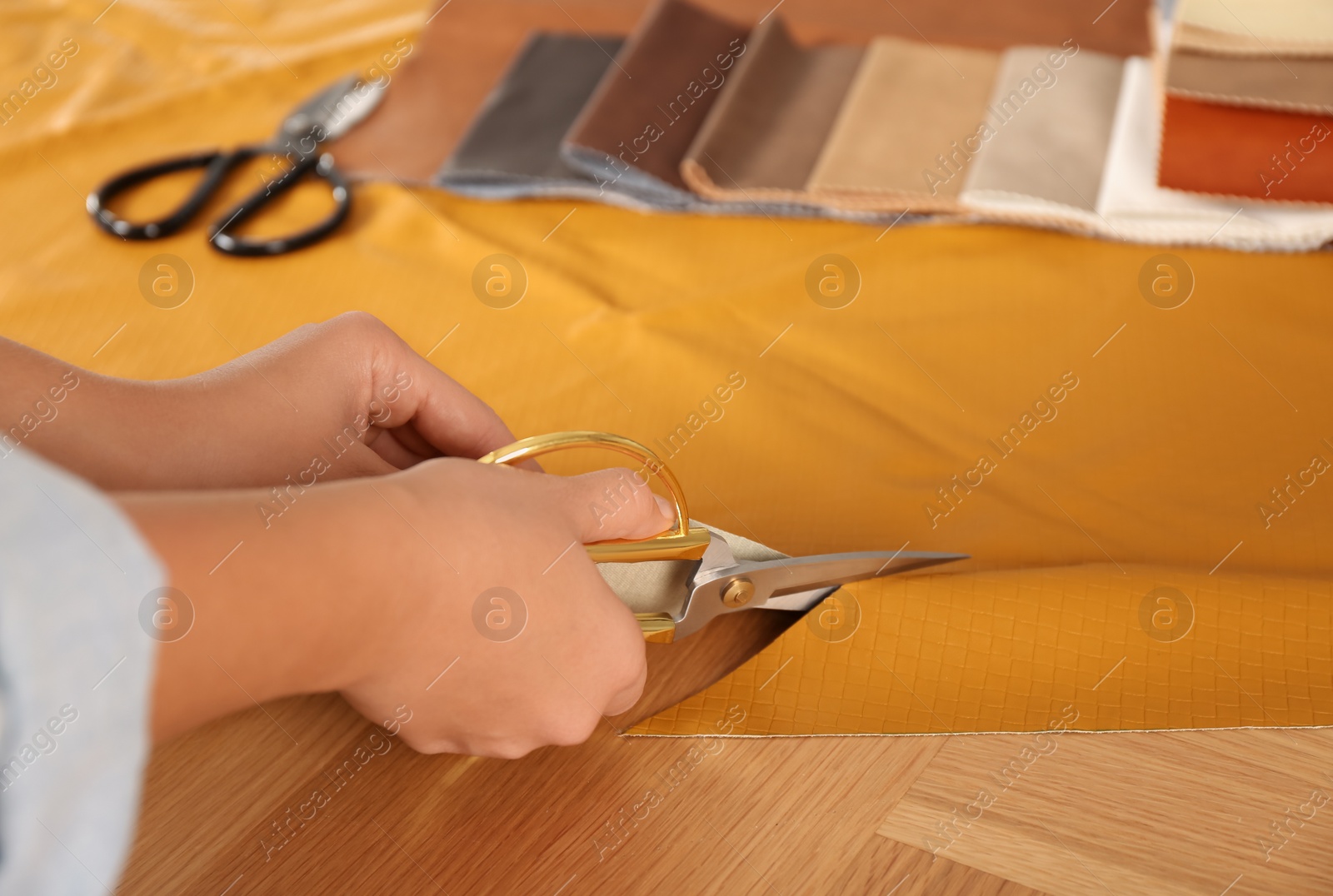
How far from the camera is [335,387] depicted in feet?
1.76

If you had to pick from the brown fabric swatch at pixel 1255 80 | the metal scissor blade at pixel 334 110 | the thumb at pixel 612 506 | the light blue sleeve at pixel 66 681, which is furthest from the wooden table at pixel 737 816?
the metal scissor blade at pixel 334 110

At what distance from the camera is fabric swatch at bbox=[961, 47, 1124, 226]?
86 cm

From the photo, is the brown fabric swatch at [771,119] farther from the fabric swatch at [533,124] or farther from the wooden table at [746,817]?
the wooden table at [746,817]

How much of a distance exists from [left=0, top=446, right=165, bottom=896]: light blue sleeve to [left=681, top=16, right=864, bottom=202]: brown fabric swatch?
69 cm

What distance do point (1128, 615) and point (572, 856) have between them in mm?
312

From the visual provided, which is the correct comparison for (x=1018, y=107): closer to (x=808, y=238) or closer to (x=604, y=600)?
(x=808, y=238)

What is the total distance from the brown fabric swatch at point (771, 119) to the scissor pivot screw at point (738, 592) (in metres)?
0.47

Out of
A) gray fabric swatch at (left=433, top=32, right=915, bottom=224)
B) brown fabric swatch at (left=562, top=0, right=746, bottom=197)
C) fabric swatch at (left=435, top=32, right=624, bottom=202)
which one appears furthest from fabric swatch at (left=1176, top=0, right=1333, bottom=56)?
fabric swatch at (left=435, top=32, right=624, bottom=202)

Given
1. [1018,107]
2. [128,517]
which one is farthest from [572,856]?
[1018,107]

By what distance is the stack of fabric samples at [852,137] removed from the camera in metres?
0.85

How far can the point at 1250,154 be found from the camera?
83cm

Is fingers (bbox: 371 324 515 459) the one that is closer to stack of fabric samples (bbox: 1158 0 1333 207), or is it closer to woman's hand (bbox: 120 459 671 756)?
woman's hand (bbox: 120 459 671 756)

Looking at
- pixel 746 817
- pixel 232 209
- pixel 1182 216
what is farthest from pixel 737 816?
pixel 232 209

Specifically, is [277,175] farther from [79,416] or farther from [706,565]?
[706,565]
